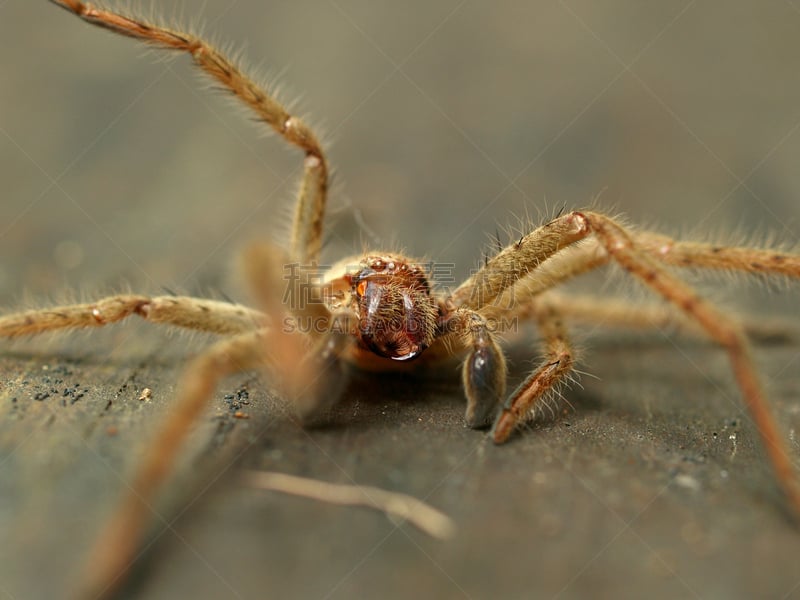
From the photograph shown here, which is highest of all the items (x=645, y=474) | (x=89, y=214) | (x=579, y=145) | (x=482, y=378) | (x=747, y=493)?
(x=579, y=145)

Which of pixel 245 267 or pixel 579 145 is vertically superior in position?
pixel 579 145

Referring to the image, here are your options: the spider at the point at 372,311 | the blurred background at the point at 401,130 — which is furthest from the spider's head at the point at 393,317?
the blurred background at the point at 401,130

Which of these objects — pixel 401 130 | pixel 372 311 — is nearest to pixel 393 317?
pixel 372 311

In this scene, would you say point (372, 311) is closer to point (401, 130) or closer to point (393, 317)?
point (393, 317)

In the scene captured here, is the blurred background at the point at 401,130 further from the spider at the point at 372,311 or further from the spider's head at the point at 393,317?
the spider's head at the point at 393,317

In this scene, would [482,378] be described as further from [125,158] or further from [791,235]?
[125,158]

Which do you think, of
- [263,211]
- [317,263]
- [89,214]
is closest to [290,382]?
[317,263]

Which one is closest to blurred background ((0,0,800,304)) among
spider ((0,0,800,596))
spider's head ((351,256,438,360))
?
spider ((0,0,800,596))
